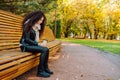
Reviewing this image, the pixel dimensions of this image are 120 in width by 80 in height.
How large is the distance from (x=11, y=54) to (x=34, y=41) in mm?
959

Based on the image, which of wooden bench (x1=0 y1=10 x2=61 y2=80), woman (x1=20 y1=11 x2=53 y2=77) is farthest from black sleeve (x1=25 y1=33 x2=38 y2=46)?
wooden bench (x1=0 y1=10 x2=61 y2=80)

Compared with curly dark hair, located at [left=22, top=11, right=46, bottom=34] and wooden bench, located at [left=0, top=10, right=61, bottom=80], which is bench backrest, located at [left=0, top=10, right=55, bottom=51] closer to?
wooden bench, located at [left=0, top=10, right=61, bottom=80]

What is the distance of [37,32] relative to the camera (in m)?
6.53

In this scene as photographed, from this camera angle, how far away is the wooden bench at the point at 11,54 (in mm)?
4547

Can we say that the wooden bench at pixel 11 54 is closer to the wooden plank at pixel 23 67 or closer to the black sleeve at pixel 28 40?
the wooden plank at pixel 23 67

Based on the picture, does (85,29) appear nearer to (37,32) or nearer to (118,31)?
(118,31)

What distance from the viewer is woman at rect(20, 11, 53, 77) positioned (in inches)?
239

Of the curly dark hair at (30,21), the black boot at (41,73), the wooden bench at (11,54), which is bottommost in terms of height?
the black boot at (41,73)

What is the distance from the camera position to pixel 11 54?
5359 millimetres

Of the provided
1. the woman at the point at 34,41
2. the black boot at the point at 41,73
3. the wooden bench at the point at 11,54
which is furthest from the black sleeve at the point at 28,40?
the black boot at the point at 41,73

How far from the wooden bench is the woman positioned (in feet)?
0.57

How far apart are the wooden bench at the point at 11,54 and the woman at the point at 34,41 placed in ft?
0.57

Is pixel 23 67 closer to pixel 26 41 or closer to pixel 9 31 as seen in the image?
pixel 26 41

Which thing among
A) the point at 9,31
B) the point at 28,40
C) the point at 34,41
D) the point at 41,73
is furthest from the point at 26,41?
the point at 9,31
